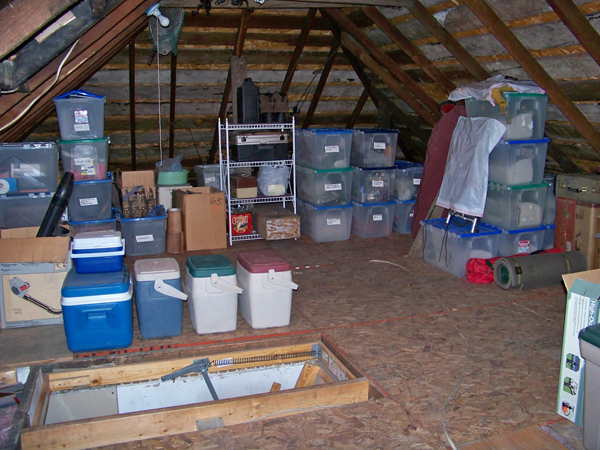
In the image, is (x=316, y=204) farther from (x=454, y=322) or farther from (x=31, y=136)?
(x=31, y=136)

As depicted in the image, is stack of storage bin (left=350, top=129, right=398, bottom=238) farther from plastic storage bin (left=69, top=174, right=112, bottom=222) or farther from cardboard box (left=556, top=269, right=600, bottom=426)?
cardboard box (left=556, top=269, right=600, bottom=426)

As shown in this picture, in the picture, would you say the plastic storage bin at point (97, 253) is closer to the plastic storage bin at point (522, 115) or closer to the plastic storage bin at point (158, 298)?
the plastic storage bin at point (158, 298)

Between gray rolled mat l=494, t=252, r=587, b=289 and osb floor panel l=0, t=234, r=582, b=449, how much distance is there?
0.24 ft

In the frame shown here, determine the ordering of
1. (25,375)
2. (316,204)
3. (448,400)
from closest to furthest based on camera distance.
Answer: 1. (448,400)
2. (25,375)
3. (316,204)

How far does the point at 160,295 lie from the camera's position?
123 inches

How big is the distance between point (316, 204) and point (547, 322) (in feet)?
8.77

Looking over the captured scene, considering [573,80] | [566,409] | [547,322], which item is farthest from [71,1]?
[573,80]

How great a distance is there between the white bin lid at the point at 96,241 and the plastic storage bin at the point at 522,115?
10.3 ft

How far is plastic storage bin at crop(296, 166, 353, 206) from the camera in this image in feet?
17.9

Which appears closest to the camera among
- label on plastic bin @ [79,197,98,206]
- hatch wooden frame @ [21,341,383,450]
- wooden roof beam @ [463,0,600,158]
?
hatch wooden frame @ [21,341,383,450]

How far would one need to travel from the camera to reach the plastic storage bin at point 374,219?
18.6 ft

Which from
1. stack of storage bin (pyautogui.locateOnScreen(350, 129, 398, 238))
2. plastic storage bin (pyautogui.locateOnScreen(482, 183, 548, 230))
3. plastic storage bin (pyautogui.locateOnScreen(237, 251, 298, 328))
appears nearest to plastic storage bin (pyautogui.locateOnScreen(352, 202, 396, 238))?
stack of storage bin (pyautogui.locateOnScreen(350, 129, 398, 238))

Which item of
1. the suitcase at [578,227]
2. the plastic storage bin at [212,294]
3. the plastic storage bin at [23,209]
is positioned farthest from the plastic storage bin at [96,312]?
the suitcase at [578,227]

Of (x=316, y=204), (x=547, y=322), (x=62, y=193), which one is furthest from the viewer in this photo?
(x=316, y=204)
